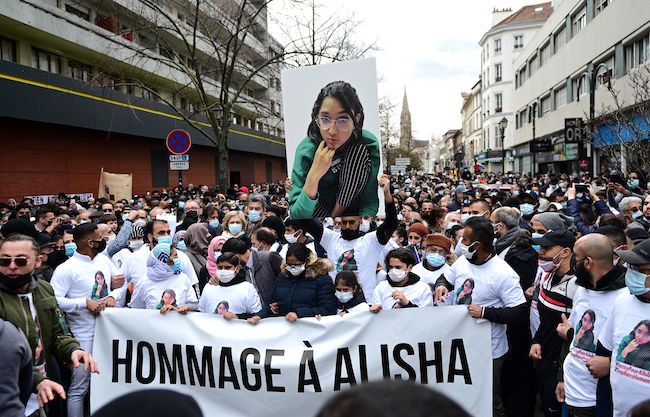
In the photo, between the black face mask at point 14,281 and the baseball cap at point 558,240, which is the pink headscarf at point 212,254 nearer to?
the black face mask at point 14,281

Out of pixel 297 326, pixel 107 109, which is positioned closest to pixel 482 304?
pixel 297 326

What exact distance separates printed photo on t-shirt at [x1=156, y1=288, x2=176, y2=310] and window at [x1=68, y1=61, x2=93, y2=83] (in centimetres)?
2097

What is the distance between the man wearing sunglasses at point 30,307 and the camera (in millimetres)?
3488

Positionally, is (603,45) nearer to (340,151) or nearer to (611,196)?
(611,196)

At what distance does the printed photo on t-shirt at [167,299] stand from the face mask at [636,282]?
3.76 meters

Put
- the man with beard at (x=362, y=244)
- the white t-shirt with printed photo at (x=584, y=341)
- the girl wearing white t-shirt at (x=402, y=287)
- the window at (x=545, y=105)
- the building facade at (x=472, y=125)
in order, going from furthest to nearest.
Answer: the building facade at (x=472, y=125) → the window at (x=545, y=105) → the man with beard at (x=362, y=244) → the girl wearing white t-shirt at (x=402, y=287) → the white t-shirt with printed photo at (x=584, y=341)

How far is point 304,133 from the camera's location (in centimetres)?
580

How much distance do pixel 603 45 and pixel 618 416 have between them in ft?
92.7

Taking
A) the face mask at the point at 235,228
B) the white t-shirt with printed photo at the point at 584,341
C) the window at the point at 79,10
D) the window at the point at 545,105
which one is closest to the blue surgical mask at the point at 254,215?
the face mask at the point at 235,228

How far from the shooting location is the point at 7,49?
1967 centimetres

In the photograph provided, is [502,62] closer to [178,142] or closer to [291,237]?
[178,142]

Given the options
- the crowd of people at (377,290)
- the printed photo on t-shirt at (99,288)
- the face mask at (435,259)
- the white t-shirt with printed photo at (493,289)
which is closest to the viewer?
the crowd of people at (377,290)

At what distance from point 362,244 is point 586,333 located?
8.09ft

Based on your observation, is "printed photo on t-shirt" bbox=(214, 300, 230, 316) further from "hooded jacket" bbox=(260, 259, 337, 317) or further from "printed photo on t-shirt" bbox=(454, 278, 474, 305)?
"printed photo on t-shirt" bbox=(454, 278, 474, 305)
